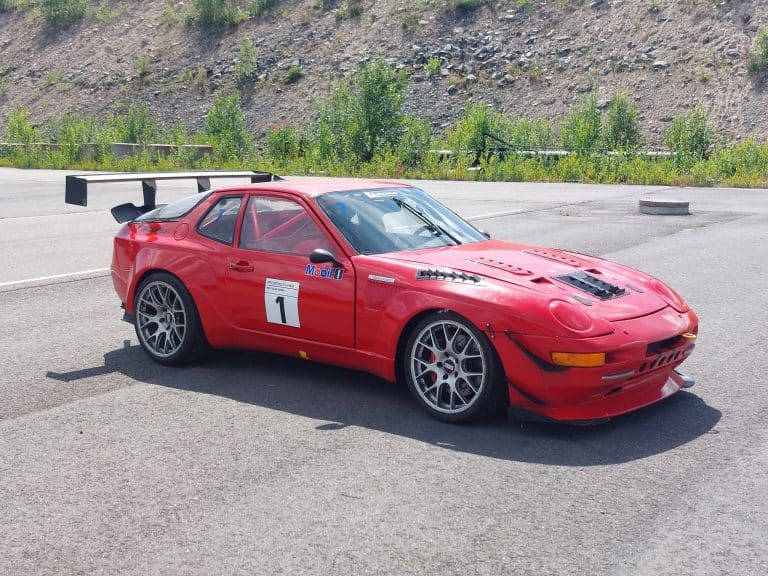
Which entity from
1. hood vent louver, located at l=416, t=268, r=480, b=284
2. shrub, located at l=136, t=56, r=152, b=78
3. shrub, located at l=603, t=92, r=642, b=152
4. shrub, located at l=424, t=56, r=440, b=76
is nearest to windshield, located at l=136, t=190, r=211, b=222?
hood vent louver, located at l=416, t=268, r=480, b=284

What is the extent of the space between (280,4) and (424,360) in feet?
171

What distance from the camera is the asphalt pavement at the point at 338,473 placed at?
4020mm

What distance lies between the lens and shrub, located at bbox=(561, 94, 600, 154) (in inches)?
1189

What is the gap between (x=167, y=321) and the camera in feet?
23.1

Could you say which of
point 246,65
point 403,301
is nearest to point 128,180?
point 403,301

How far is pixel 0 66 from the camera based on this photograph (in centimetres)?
6081

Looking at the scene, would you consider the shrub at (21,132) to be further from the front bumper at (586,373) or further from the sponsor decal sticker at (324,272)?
the front bumper at (586,373)

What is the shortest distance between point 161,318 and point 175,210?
846 millimetres

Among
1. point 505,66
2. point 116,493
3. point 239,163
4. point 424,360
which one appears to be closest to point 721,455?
point 424,360

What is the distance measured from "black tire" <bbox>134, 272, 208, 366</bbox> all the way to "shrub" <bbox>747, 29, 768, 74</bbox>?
3389cm

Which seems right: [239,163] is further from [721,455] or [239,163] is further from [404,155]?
[721,455]

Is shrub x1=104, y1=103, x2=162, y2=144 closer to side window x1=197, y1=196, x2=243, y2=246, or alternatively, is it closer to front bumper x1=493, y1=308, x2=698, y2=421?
side window x1=197, y1=196, x2=243, y2=246

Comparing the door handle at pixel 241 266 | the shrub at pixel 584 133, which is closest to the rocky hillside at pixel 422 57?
the shrub at pixel 584 133

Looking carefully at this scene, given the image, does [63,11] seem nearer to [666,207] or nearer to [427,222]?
[666,207]
